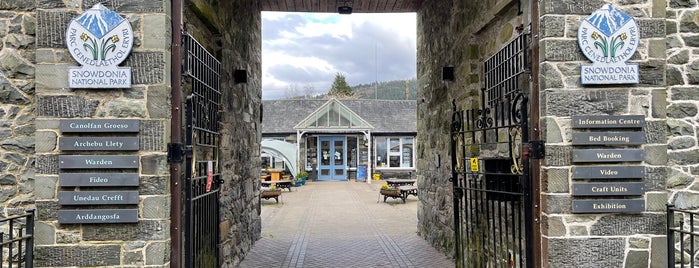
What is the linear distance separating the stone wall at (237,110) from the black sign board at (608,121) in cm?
375

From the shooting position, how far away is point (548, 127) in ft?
12.1

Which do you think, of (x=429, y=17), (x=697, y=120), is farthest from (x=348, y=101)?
(x=697, y=120)

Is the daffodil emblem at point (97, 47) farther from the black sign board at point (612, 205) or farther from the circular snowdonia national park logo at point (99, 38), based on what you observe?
the black sign board at point (612, 205)

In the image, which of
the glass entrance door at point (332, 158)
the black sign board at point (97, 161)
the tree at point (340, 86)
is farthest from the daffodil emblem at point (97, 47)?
the tree at point (340, 86)

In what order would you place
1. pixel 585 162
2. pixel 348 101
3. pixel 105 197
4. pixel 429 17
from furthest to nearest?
pixel 348 101
pixel 429 17
pixel 585 162
pixel 105 197

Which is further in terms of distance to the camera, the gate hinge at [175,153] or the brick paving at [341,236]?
the brick paving at [341,236]

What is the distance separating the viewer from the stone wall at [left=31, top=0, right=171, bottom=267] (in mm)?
3471

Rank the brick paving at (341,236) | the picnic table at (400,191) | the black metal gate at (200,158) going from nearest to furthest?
1. the black metal gate at (200,158)
2. the brick paving at (341,236)
3. the picnic table at (400,191)

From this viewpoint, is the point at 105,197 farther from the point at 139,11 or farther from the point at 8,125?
the point at 139,11

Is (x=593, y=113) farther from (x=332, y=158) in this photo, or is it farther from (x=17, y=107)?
(x=332, y=158)

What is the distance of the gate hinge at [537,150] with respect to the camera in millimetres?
3691

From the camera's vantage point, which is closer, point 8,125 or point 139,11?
point 139,11

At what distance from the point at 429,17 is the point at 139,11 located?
606 centimetres

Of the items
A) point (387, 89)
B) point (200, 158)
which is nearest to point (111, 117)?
point (200, 158)
